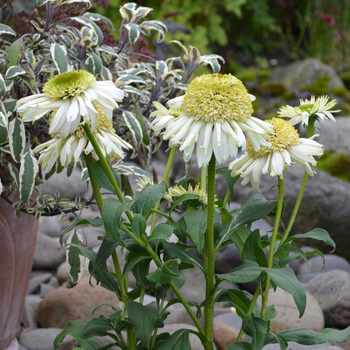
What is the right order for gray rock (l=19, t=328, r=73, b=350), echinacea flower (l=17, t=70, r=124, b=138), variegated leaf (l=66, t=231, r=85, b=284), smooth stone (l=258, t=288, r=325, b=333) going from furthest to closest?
smooth stone (l=258, t=288, r=325, b=333) → gray rock (l=19, t=328, r=73, b=350) → variegated leaf (l=66, t=231, r=85, b=284) → echinacea flower (l=17, t=70, r=124, b=138)

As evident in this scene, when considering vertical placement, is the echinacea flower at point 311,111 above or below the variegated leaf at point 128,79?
above

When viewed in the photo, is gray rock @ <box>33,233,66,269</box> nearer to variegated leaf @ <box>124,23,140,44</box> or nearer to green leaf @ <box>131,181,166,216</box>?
variegated leaf @ <box>124,23,140,44</box>

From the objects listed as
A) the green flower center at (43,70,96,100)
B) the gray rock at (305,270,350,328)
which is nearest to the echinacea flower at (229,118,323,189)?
the green flower center at (43,70,96,100)

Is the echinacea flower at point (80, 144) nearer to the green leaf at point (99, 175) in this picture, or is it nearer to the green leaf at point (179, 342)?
the green leaf at point (99, 175)

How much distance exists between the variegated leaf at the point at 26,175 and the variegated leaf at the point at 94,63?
1.02 feet

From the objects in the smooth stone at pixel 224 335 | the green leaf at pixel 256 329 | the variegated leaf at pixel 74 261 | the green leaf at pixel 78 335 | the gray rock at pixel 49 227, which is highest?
the green leaf at pixel 256 329

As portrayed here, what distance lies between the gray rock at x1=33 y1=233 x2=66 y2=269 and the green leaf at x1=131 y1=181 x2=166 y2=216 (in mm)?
1678

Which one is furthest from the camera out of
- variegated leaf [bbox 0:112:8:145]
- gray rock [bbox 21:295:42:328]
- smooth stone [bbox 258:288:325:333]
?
gray rock [bbox 21:295:42:328]

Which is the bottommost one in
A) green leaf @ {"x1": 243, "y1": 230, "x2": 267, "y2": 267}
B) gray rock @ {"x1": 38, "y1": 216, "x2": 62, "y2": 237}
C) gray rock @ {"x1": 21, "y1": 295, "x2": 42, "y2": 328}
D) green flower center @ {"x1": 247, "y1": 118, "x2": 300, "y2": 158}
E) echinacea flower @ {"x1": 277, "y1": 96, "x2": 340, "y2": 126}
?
gray rock @ {"x1": 38, "y1": 216, "x2": 62, "y2": 237}

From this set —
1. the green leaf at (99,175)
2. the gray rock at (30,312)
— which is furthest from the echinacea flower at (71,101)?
the gray rock at (30,312)

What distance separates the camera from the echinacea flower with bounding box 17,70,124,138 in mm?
740

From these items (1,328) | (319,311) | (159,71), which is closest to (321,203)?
(319,311)

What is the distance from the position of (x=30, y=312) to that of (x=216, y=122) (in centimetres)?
151

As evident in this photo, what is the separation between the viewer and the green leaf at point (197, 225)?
875mm
